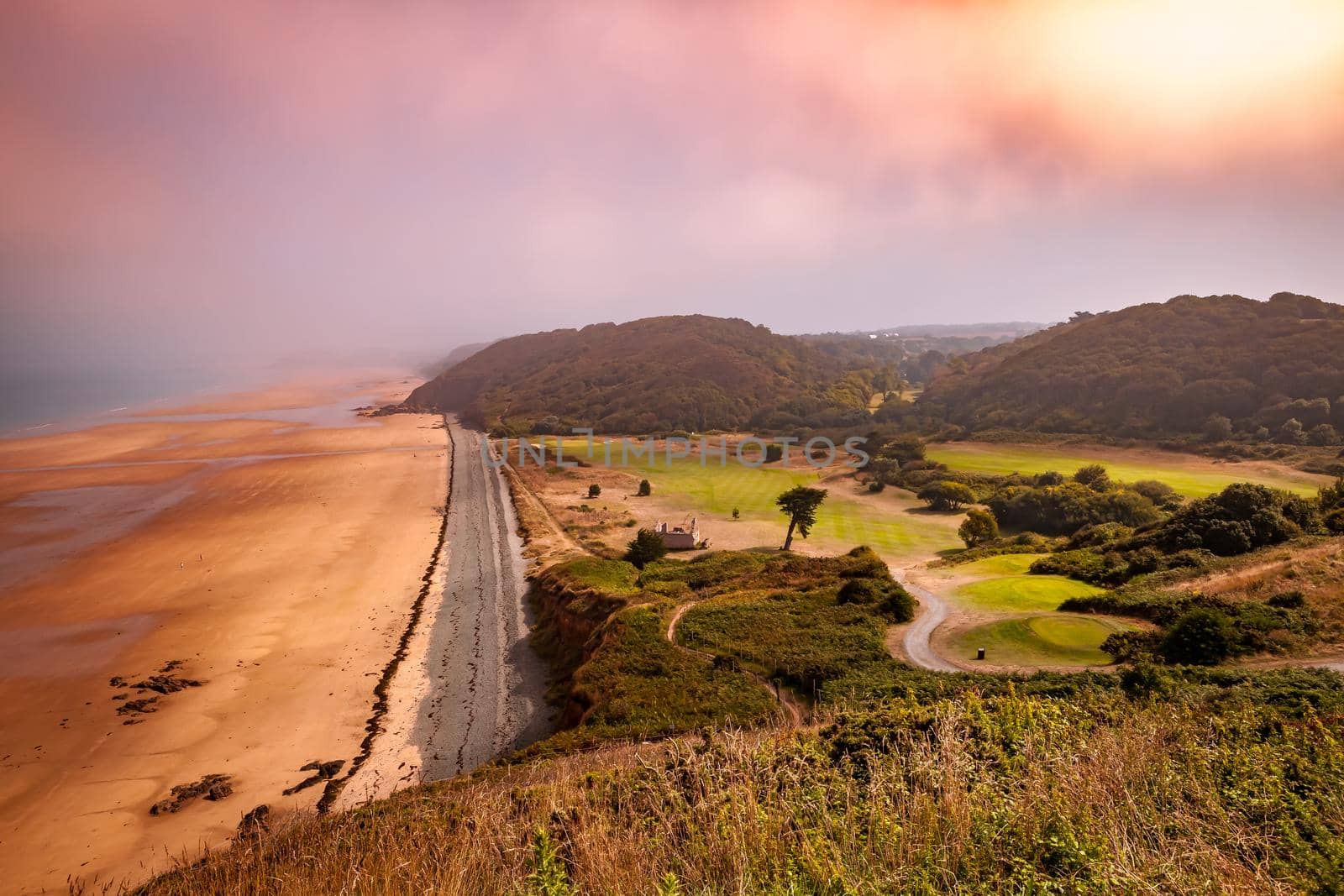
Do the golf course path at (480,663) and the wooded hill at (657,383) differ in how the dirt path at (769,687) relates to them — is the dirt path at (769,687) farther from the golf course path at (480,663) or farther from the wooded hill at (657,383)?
the wooded hill at (657,383)

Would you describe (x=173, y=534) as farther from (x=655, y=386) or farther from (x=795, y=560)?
(x=655, y=386)

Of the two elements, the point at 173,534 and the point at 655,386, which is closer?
the point at 173,534

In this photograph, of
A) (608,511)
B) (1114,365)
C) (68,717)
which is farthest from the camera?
(1114,365)

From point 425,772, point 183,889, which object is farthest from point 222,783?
point 183,889

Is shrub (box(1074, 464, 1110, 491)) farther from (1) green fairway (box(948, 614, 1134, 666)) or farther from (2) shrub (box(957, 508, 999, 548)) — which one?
(1) green fairway (box(948, 614, 1134, 666))

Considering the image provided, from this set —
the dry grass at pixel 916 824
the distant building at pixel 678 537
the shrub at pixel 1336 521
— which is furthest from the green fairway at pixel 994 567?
the dry grass at pixel 916 824

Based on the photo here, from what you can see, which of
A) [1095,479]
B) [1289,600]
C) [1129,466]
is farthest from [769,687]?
[1129,466]
